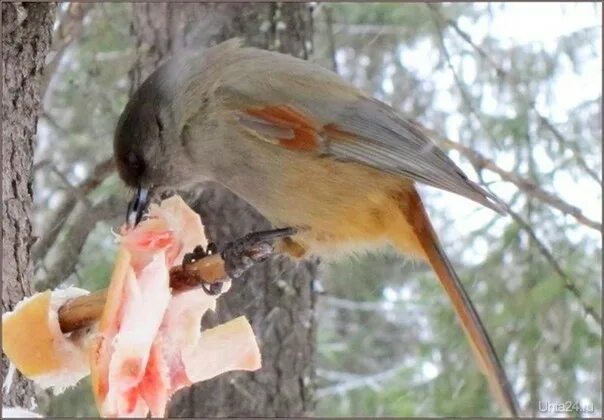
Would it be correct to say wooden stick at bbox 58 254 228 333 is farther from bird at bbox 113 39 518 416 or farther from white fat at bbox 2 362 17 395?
bird at bbox 113 39 518 416

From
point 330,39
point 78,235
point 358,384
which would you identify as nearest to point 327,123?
point 78,235

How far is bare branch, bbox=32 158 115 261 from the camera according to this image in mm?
3139

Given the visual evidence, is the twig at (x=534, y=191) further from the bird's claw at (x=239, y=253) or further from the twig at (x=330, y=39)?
the bird's claw at (x=239, y=253)

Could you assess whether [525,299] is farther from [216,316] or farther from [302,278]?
[216,316]

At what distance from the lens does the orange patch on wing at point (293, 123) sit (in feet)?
8.59

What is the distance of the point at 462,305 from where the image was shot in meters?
2.53

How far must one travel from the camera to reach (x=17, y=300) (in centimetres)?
185

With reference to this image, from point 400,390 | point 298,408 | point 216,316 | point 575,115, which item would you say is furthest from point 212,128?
point 400,390

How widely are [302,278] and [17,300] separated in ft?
5.80

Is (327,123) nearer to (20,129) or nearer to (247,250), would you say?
(247,250)

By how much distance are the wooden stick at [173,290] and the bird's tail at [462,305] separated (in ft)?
3.07

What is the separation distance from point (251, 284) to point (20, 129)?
1579 mm

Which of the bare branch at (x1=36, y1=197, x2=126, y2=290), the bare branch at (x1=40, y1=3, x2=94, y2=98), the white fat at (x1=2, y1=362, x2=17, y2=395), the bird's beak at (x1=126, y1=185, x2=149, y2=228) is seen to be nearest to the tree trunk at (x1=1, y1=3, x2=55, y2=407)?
the white fat at (x1=2, y1=362, x2=17, y2=395)

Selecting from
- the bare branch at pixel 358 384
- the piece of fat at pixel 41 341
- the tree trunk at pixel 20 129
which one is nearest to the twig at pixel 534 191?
the tree trunk at pixel 20 129
